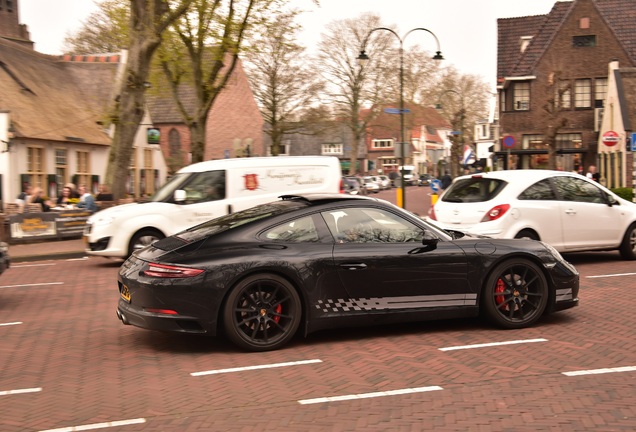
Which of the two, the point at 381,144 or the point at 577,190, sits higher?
the point at 381,144

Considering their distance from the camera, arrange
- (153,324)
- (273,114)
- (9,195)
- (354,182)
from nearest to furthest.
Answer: (153,324) → (9,195) → (354,182) → (273,114)

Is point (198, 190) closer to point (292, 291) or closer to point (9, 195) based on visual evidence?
point (292, 291)

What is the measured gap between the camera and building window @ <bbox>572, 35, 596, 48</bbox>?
42.3m

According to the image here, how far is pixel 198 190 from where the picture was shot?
15.0m

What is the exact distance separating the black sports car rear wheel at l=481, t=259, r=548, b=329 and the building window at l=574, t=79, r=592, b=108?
3763 cm

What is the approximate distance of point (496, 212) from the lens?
12328mm

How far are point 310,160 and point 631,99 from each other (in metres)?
26.9

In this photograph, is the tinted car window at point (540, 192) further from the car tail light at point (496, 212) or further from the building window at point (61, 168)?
the building window at point (61, 168)

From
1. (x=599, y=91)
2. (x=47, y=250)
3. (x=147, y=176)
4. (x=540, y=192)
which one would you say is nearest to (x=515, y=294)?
(x=540, y=192)

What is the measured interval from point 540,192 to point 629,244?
2.21 metres

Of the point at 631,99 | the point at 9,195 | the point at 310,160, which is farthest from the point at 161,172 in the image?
the point at 310,160

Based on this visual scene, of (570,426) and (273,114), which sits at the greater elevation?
(273,114)

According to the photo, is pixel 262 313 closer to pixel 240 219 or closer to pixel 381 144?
pixel 240 219

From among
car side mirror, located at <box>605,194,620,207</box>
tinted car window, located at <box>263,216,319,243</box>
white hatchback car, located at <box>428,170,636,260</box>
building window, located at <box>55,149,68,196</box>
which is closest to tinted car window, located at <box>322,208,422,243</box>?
tinted car window, located at <box>263,216,319,243</box>
